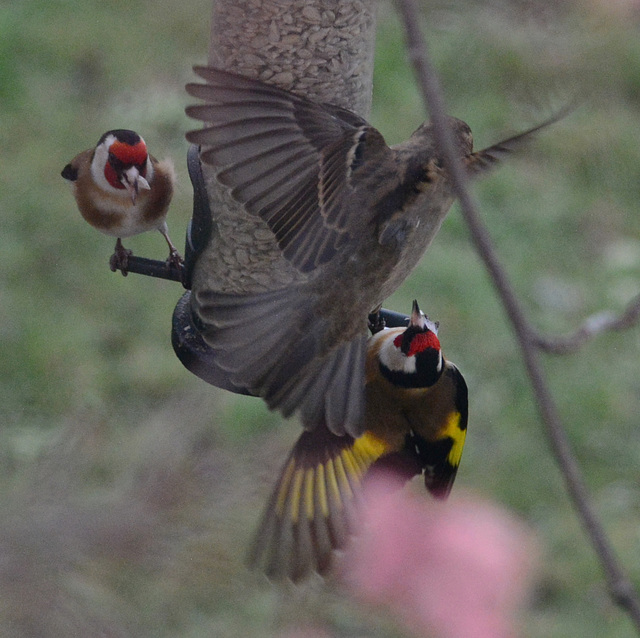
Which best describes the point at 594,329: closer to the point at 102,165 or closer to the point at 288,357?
the point at 288,357

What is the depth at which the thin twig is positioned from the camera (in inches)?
21.9

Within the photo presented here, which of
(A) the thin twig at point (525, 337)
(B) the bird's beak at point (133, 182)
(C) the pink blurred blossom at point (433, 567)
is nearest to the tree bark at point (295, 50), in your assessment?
(B) the bird's beak at point (133, 182)

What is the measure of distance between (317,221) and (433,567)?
0.67m

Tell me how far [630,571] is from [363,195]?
1812mm

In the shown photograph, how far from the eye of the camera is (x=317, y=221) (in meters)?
1.93

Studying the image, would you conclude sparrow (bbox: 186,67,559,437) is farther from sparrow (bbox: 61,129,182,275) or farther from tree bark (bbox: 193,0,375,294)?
sparrow (bbox: 61,129,182,275)

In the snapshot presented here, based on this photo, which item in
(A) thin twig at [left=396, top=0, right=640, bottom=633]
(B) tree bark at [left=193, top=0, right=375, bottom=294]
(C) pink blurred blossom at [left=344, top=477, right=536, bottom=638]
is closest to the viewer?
(A) thin twig at [left=396, top=0, right=640, bottom=633]

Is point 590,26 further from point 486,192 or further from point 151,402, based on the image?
point 151,402

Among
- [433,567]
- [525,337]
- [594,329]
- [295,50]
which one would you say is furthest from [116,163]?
[525,337]

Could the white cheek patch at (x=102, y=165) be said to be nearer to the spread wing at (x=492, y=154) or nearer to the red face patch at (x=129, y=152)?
the red face patch at (x=129, y=152)

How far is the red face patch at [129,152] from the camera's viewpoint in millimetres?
2408

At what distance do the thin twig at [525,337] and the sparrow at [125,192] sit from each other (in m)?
1.83

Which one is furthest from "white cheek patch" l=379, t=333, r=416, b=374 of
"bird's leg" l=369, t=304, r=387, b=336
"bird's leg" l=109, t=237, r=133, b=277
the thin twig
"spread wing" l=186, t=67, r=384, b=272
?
the thin twig

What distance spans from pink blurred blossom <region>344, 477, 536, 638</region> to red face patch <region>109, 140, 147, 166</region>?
95 cm
